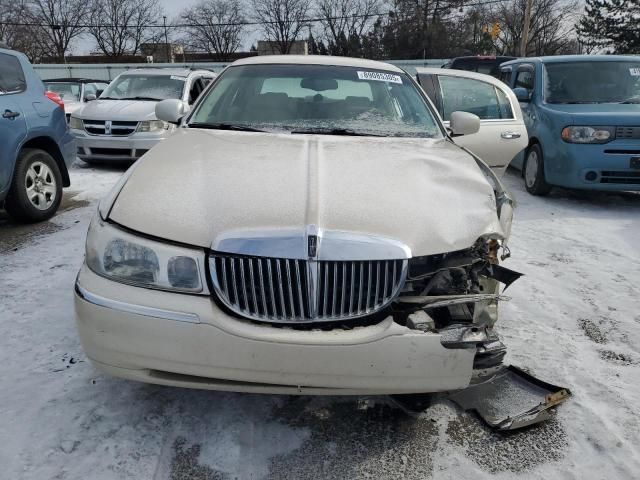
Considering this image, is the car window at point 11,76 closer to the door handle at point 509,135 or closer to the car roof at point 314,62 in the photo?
the car roof at point 314,62

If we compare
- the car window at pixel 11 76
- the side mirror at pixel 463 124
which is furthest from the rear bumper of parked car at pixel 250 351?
the car window at pixel 11 76

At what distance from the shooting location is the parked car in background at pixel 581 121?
597cm

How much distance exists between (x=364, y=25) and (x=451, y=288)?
180 ft

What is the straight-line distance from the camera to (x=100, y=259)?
2131mm

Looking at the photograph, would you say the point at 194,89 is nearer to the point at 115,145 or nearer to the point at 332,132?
the point at 115,145

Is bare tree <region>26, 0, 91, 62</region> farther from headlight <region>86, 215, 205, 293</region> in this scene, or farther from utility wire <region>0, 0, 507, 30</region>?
headlight <region>86, 215, 205, 293</region>

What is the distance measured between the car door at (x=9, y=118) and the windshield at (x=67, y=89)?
8.29m

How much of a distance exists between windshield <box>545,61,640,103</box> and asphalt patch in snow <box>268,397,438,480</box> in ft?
19.5

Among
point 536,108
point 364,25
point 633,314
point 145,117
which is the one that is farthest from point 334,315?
point 364,25

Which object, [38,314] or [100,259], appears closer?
[100,259]

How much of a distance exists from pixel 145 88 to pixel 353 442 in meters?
8.63

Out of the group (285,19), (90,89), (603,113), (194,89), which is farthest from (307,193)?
(285,19)

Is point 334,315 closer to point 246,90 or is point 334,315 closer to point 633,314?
point 246,90

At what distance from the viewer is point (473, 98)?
6.30 metres
